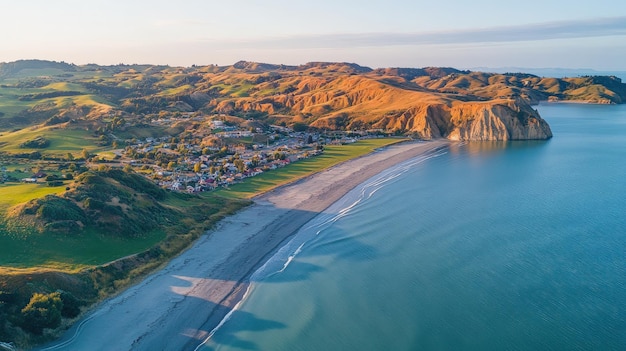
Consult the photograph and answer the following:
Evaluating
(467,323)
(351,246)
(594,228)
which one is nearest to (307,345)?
(467,323)

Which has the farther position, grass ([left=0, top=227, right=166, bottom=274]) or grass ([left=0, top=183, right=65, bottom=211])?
grass ([left=0, top=183, right=65, bottom=211])

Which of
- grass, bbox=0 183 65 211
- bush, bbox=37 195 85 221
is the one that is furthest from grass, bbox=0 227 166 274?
grass, bbox=0 183 65 211

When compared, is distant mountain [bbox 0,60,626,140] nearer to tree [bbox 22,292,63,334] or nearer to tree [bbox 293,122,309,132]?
tree [bbox 293,122,309,132]

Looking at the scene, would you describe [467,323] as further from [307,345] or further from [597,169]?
[597,169]

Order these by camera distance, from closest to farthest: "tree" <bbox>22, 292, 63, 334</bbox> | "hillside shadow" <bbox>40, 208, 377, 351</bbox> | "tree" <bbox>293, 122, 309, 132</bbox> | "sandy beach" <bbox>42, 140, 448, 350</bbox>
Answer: "tree" <bbox>22, 292, 63, 334</bbox> < "hillside shadow" <bbox>40, 208, 377, 351</bbox> < "sandy beach" <bbox>42, 140, 448, 350</bbox> < "tree" <bbox>293, 122, 309, 132</bbox>

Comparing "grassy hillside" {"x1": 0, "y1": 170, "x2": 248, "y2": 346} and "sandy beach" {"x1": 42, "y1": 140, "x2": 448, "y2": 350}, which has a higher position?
"grassy hillside" {"x1": 0, "y1": 170, "x2": 248, "y2": 346}

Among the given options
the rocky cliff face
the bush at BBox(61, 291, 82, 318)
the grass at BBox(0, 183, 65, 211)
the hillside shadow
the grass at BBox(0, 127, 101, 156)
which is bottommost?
the hillside shadow

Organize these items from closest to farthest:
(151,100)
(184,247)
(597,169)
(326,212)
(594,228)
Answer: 1. (184,247)
2. (594,228)
3. (326,212)
4. (597,169)
5. (151,100)
